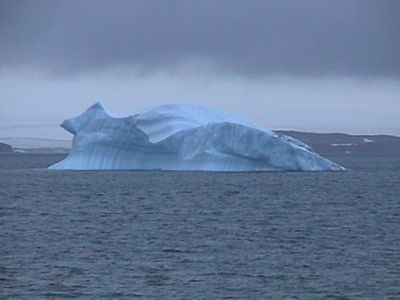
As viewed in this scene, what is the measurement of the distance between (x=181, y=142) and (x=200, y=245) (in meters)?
28.8

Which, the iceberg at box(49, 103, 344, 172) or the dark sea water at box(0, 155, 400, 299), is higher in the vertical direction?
the iceberg at box(49, 103, 344, 172)

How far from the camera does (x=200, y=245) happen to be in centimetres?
2695

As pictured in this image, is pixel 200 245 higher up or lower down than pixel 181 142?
lower down

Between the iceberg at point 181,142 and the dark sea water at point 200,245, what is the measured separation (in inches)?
194

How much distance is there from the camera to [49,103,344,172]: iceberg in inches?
2135

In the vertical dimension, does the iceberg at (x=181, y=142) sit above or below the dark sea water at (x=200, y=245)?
above

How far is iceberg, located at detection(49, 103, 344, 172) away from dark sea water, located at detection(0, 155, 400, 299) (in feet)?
16.2

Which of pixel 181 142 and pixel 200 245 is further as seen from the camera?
pixel 181 142

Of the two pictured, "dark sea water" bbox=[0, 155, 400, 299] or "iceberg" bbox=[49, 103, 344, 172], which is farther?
"iceberg" bbox=[49, 103, 344, 172]

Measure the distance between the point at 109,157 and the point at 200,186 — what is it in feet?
19.2

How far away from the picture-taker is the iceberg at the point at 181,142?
54.2 metres

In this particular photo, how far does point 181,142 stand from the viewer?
2190 inches

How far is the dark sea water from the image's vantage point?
67.5 feet

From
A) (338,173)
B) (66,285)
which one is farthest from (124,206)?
(338,173)
